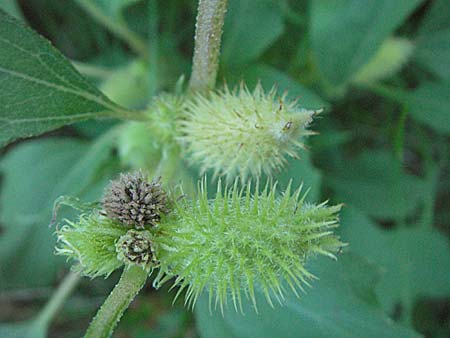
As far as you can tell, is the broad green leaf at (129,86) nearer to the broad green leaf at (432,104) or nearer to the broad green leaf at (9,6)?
the broad green leaf at (9,6)

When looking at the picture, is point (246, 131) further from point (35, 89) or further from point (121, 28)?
point (121, 28)

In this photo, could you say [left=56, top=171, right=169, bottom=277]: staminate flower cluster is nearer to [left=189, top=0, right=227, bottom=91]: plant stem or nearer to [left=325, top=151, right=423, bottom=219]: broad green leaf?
[left=189, top=0, right=227, bottom=91]: plant stem

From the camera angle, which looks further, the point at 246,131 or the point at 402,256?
the point at 402,256

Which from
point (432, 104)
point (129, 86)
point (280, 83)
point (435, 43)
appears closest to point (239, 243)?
point (280, 83)

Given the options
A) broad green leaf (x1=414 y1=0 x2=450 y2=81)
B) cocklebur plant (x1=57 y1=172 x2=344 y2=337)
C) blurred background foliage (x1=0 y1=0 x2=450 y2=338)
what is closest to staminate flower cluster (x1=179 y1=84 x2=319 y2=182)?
cocklebur plant (x1=57 y1=172 x2=344 y2=337)

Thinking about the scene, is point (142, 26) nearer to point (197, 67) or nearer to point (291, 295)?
point (197, 67)
